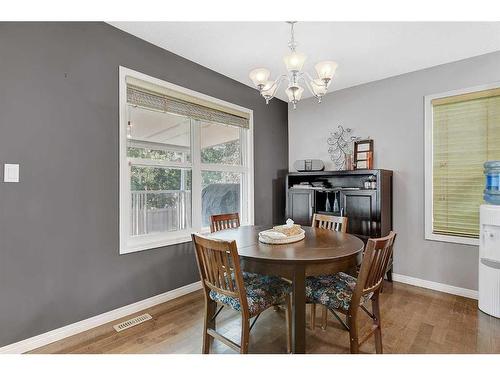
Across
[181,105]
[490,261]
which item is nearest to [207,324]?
[181,105]

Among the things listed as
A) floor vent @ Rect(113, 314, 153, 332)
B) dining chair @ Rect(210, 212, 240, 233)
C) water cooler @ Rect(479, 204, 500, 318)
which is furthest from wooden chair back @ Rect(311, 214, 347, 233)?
floor vent @ Rect(113, 314, 153, 332)

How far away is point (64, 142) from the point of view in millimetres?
2031

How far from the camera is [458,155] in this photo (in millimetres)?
2889

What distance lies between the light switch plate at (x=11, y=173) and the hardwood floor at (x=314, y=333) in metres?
1.18

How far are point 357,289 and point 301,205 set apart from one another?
2152 mm

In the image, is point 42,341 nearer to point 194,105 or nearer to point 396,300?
point 194,105

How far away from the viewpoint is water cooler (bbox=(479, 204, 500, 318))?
7.70 ft

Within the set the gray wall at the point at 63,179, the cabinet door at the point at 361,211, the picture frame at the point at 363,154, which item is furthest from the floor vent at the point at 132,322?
the picture frame at the point at 363,154

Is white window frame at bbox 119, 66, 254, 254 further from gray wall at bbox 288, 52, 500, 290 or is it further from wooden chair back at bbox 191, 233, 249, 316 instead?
gray wall at bbox 288, 52, 500, 290

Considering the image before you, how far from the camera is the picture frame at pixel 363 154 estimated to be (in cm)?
345

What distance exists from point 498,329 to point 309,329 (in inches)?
59.2

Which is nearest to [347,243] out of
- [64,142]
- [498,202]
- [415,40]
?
[498,202]

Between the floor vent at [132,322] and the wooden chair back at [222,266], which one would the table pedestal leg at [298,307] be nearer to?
the wooden chair back at [222,266]

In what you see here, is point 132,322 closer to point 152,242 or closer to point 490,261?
point 152,242
